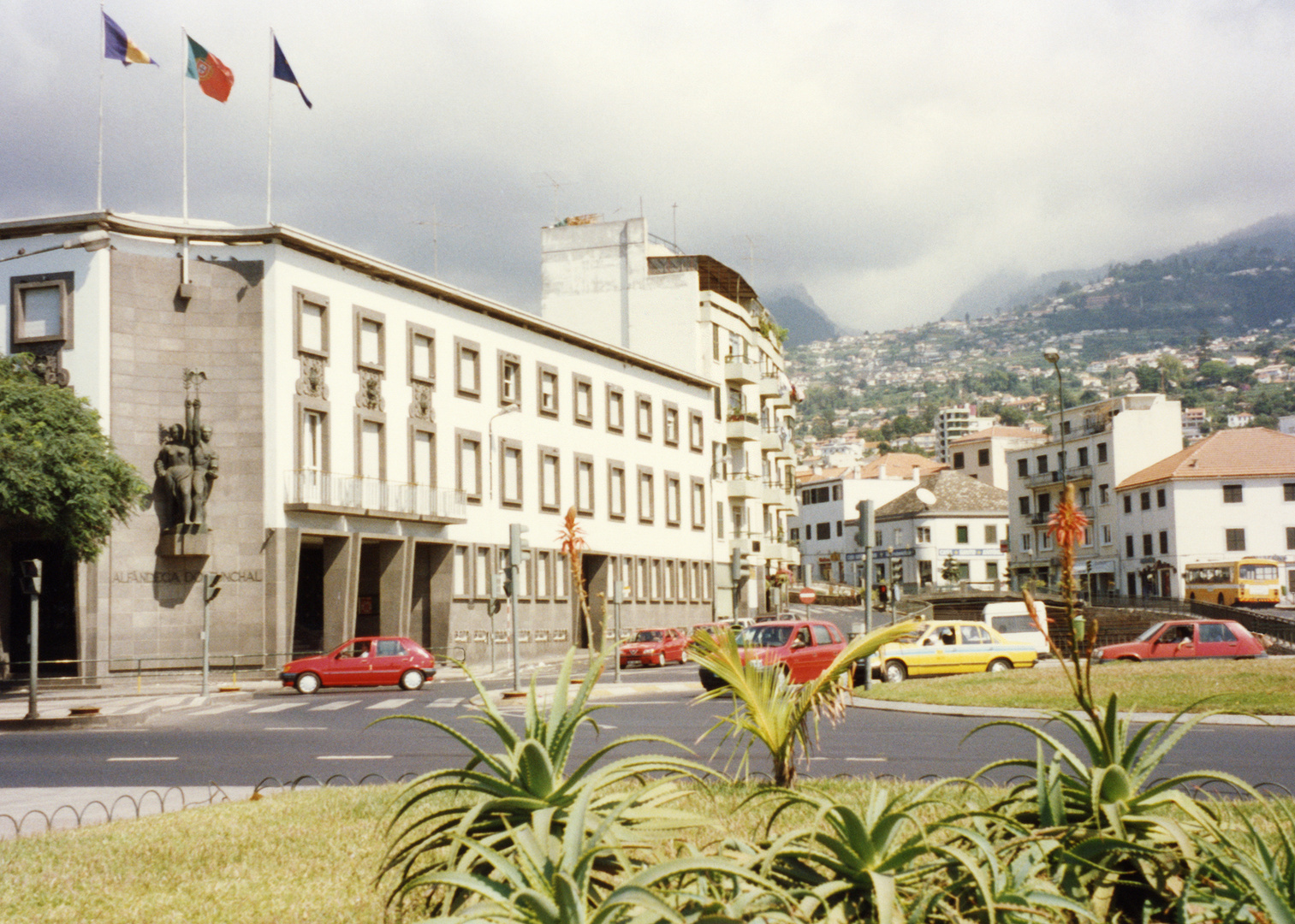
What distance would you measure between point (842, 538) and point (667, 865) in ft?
422

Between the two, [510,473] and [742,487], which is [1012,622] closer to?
[510,473]

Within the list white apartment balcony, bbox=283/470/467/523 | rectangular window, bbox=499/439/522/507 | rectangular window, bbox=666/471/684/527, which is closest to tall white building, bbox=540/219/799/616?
rectangular window, bbox=666/471/684/527

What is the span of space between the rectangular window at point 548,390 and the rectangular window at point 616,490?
508 cm

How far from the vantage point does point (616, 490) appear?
6153 cm

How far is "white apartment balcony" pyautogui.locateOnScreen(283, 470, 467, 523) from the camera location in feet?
135

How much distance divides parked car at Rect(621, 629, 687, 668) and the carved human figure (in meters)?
16.0

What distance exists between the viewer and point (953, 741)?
18156 millimetres

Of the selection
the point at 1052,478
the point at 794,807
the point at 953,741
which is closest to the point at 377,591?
the point at 953,741

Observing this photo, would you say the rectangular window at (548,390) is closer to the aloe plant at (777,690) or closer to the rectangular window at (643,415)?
the rectangular window at (643,415)

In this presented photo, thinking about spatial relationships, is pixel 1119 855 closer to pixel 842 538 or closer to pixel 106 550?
pixel 106 550

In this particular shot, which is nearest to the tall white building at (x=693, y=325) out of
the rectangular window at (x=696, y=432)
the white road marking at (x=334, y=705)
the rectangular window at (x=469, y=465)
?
the rectangular window at (x=696, y=432)

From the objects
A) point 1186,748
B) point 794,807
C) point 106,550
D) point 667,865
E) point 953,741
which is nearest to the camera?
point 667,865

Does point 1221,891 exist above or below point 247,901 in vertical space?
above

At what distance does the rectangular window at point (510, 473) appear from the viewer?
52969 millimetres
